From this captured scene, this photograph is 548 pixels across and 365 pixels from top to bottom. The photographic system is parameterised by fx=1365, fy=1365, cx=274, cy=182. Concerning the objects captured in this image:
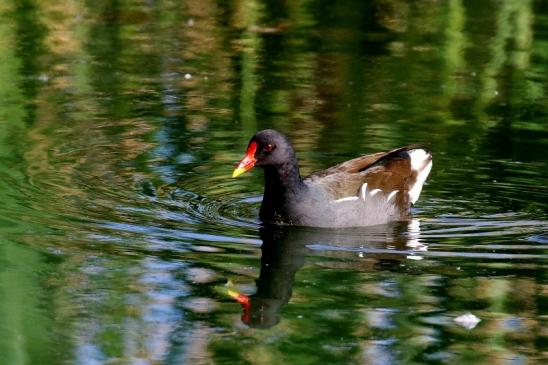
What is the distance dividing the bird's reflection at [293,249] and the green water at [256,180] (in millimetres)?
22

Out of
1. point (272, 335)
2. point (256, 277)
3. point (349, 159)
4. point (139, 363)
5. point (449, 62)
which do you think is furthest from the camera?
point (449, 62)

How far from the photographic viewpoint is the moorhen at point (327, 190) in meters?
8.27

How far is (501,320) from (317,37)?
790 centimetres

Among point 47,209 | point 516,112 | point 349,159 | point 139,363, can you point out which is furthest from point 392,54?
point 139,363

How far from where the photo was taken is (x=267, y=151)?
8.27 meters

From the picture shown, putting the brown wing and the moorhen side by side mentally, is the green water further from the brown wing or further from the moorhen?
the brown wing

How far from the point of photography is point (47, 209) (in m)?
8.18

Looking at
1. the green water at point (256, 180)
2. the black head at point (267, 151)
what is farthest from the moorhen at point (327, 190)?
the green water at point (256, 180)

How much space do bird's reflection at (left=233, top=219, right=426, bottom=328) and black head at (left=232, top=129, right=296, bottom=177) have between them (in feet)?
1.30

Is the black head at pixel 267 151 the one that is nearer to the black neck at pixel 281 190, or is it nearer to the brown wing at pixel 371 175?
the black neck at pixel 281 190

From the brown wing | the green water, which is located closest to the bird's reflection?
the green water

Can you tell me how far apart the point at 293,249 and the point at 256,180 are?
1716 millimetres

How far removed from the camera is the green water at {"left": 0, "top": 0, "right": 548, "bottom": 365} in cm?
614

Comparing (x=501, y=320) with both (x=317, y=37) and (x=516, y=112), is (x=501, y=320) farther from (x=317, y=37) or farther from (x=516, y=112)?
(x=317, y=37)
